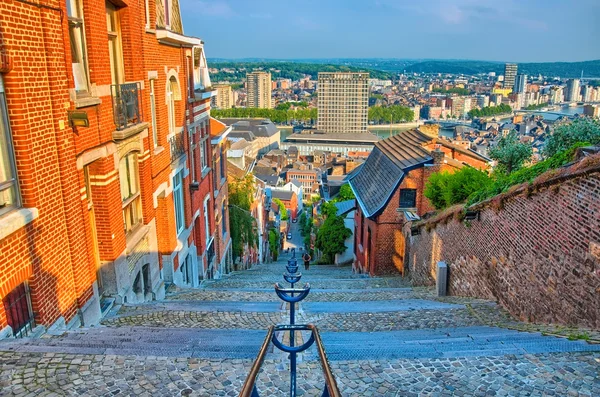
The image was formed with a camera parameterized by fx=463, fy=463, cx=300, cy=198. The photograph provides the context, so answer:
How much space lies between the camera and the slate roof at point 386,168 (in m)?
18.8

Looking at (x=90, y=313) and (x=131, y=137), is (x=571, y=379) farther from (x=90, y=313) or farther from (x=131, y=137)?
(x=131, y=137)

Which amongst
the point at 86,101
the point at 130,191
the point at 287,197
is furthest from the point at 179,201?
the point at 287,197

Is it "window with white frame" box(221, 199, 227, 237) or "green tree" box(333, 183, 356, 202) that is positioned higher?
"window with white frame" box(221, 199, 227, 237)

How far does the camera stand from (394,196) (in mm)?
18969

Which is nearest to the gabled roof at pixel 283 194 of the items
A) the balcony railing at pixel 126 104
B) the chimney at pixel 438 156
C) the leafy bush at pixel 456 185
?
the chimney at pixel 438 156

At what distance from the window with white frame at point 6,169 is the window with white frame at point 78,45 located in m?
2.09

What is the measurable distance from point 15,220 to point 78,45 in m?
3.67

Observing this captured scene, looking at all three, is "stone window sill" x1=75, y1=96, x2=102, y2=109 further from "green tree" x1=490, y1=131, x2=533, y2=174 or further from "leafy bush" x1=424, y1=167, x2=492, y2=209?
"green tree" x1=490, y1=131, x2=533, y2=174

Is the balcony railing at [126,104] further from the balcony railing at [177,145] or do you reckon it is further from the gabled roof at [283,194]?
the gabled roof at [283,194]

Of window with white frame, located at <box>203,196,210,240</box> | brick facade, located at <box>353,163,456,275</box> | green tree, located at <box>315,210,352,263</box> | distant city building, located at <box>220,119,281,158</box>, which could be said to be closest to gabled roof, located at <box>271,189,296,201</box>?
distant city building, located at <box>220,119,281,158</box>

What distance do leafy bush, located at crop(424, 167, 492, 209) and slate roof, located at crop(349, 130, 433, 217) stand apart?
2868 mm

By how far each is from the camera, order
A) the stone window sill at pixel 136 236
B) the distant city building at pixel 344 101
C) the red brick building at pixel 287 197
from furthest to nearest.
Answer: the distant city building at pixel 344 101 → the red brick building at pixel 287 197 → the stone window sill at pixel 136 236

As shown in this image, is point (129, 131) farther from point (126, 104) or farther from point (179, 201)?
point (179, 201)

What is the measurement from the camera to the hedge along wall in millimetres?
6852
